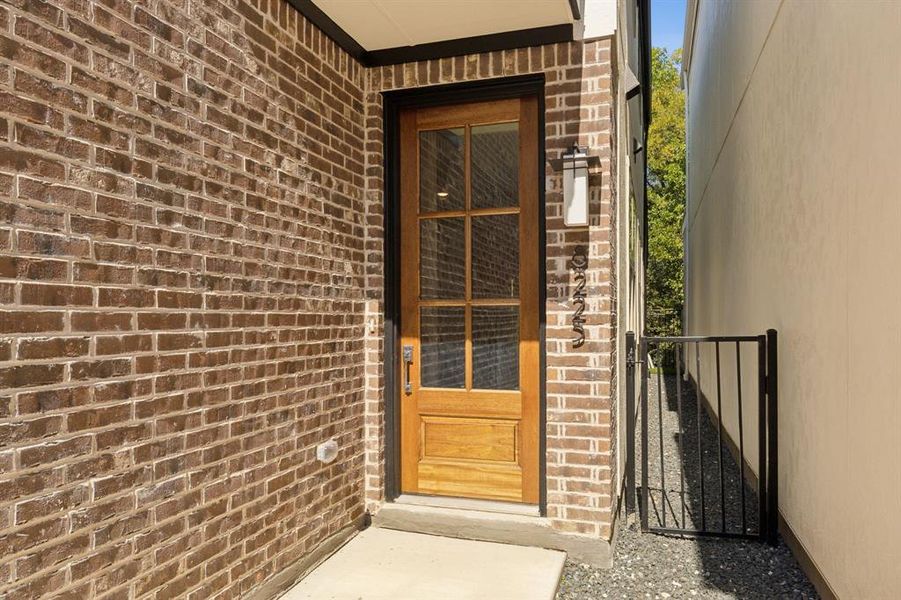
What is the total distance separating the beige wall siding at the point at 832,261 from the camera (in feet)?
7.84

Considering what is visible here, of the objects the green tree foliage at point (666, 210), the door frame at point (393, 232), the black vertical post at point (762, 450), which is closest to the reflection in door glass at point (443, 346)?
the door frame at point (393, 232)

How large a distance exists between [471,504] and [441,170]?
2004 mm

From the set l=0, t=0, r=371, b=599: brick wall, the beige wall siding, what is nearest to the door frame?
l=0, t=0, r=371, b=599: brick wall

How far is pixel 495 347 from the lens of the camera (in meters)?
3.71

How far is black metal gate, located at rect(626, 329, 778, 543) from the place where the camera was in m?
3.99

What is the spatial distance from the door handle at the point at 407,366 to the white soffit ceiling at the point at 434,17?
181cm

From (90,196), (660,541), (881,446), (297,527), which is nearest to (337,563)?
(297,527)

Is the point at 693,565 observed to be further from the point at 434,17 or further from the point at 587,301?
the point at 434,17

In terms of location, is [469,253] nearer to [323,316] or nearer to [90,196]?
[323,316]

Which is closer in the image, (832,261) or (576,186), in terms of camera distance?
(832,261)

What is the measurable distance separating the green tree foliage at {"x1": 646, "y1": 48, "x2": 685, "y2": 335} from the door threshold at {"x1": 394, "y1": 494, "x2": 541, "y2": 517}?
14947 mm

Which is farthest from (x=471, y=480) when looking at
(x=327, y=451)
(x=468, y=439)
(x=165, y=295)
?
(x=165, y=295)

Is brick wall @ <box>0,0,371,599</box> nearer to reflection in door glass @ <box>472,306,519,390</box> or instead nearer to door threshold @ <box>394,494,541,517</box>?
door threshold @ <box>394,494,541,517</box>

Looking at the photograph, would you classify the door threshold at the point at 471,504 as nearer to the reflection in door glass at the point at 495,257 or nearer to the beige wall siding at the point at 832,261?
the reflection in door glass at the point at 495,257
